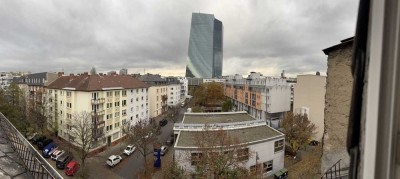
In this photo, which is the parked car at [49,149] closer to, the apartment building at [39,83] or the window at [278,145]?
the apartment building at [39,83]

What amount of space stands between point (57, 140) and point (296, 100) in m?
18.1

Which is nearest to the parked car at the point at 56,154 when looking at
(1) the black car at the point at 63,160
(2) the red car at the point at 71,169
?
(1) the black car at the point at 63,160

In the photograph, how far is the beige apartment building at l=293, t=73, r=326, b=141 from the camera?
57.5 feet

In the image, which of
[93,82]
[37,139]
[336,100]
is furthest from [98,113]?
[336,100]

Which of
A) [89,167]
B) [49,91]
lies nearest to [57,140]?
[49,91]

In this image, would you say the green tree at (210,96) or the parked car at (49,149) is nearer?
the parked car at (49,149)

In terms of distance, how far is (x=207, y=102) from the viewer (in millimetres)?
32344

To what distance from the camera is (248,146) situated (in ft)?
32.8

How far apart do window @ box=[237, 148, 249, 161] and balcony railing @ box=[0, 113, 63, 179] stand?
23.5 feet

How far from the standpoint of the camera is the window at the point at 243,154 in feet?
30.2

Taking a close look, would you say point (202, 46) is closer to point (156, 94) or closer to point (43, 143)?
point (156, 94)

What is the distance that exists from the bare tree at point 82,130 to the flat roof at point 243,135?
567 centimetres

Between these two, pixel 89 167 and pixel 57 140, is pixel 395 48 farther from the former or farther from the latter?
pixel 57 140

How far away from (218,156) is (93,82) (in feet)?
40.3
